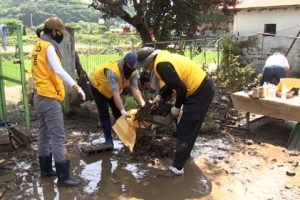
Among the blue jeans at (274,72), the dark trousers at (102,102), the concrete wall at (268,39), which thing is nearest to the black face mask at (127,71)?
the dark trousers at (102,102)

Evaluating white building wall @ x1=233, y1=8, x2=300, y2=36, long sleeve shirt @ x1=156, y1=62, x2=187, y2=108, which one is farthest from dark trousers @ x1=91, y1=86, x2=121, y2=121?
white building wall @ x1=233, y1=8, x2=300, y2=36

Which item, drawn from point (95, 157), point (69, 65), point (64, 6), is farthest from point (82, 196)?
point (64, 6)

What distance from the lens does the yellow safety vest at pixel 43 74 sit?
3.72 meters

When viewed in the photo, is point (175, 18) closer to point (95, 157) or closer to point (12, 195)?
point (95, 157)

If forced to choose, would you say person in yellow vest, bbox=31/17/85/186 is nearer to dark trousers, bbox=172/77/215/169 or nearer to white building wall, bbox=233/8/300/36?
dark trousers, bbox=172/77/215/169

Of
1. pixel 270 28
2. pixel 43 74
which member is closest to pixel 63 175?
pixel 43 74

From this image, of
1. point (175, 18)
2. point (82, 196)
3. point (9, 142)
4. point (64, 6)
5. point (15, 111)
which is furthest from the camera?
point (64, 6)

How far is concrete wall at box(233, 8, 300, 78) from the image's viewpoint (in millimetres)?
11602

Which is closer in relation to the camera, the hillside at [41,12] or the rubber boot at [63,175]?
the rubber boot at [63,175]

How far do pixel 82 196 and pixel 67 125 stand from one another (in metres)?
2.94

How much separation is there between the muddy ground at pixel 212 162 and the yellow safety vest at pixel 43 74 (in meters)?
1.16

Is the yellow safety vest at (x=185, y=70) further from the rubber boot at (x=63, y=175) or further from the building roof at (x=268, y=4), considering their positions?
the building roof at (x=268, y=4)

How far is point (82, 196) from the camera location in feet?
12.5

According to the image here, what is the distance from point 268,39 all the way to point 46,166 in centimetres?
1004
